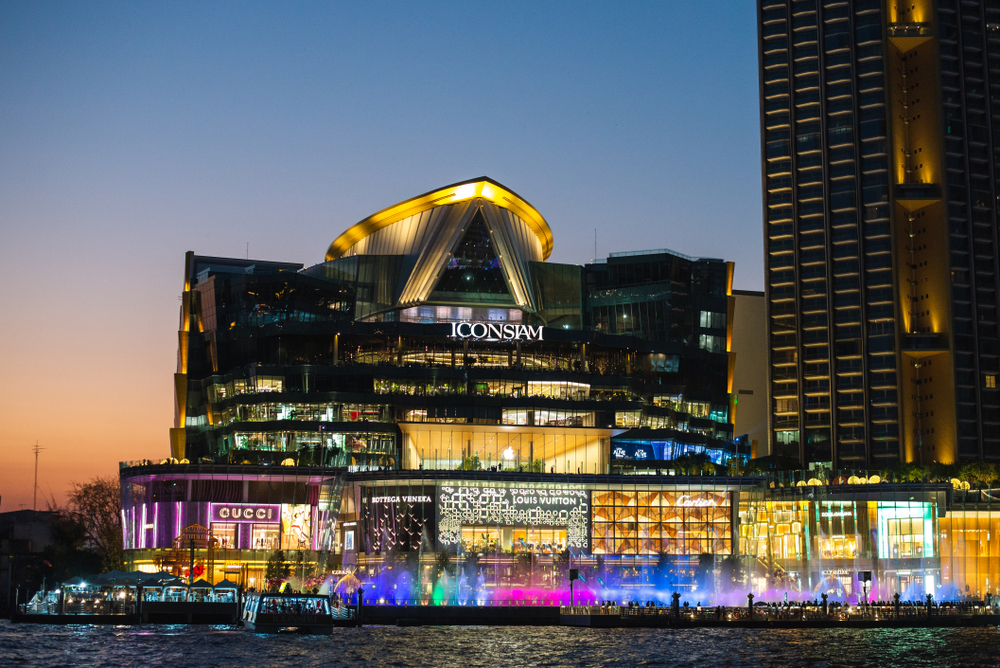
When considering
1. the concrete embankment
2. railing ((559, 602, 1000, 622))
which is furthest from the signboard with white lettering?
railing ((559, 602, 1000, 622))

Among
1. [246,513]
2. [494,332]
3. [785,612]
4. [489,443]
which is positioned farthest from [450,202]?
[785,612]

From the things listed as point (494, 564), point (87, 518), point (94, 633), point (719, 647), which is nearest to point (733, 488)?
point (494, 564)

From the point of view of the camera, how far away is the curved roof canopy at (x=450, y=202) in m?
174

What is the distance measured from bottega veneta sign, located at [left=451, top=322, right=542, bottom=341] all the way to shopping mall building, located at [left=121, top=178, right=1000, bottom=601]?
10.5 inches

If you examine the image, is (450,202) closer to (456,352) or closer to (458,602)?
(456,352)

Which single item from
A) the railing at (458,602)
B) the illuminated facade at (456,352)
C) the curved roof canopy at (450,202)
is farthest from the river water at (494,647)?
Result: the curved roof canopy at (450,202)

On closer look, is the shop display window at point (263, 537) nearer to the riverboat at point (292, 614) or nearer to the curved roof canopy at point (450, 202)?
the riverboat at point (292, 614)

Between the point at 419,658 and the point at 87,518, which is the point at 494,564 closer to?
the point at 419,658

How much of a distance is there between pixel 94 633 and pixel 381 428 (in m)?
61.1

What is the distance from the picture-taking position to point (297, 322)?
168 meters

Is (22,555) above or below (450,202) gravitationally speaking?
below

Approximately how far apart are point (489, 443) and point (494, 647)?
7134 centimetres

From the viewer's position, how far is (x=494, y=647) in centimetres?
9412

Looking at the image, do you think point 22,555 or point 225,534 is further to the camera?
point 22,555
